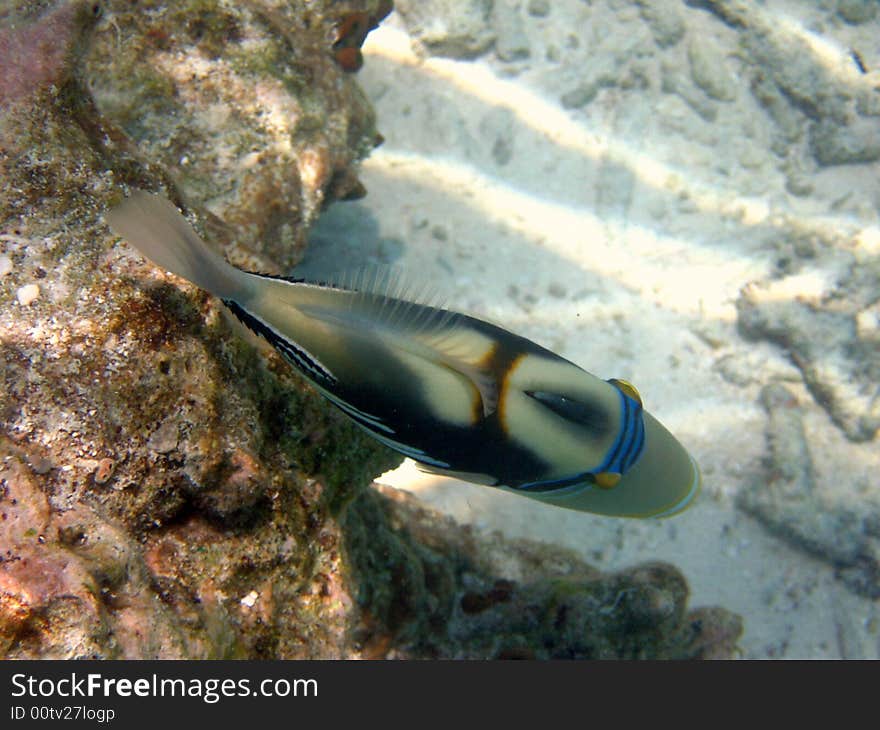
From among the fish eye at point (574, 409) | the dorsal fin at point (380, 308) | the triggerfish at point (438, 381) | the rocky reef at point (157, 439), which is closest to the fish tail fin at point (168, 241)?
the triggerfish at point (438, 381)

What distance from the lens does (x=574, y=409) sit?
1796 mm

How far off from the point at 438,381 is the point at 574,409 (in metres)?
0.44

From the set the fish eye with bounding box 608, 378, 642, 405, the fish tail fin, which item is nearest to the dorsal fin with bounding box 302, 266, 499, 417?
the fish tail fin

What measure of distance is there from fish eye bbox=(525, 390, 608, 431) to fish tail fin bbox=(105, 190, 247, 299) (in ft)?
3.03

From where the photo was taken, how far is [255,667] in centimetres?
186

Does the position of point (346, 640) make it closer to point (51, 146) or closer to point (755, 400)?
point (51, 146)

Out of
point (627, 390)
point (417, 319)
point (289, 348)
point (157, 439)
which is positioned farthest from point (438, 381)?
point (157, 439)

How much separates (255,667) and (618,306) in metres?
4.95

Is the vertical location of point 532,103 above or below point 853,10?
below

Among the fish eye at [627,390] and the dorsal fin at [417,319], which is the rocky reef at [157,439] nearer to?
the dorsal fin at [417,319]

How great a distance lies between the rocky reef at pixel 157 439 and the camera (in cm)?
153

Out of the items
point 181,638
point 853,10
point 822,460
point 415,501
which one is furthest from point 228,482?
point 853,10

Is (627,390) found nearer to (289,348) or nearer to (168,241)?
(289,348)

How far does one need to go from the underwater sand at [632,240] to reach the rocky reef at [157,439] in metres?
1.59
